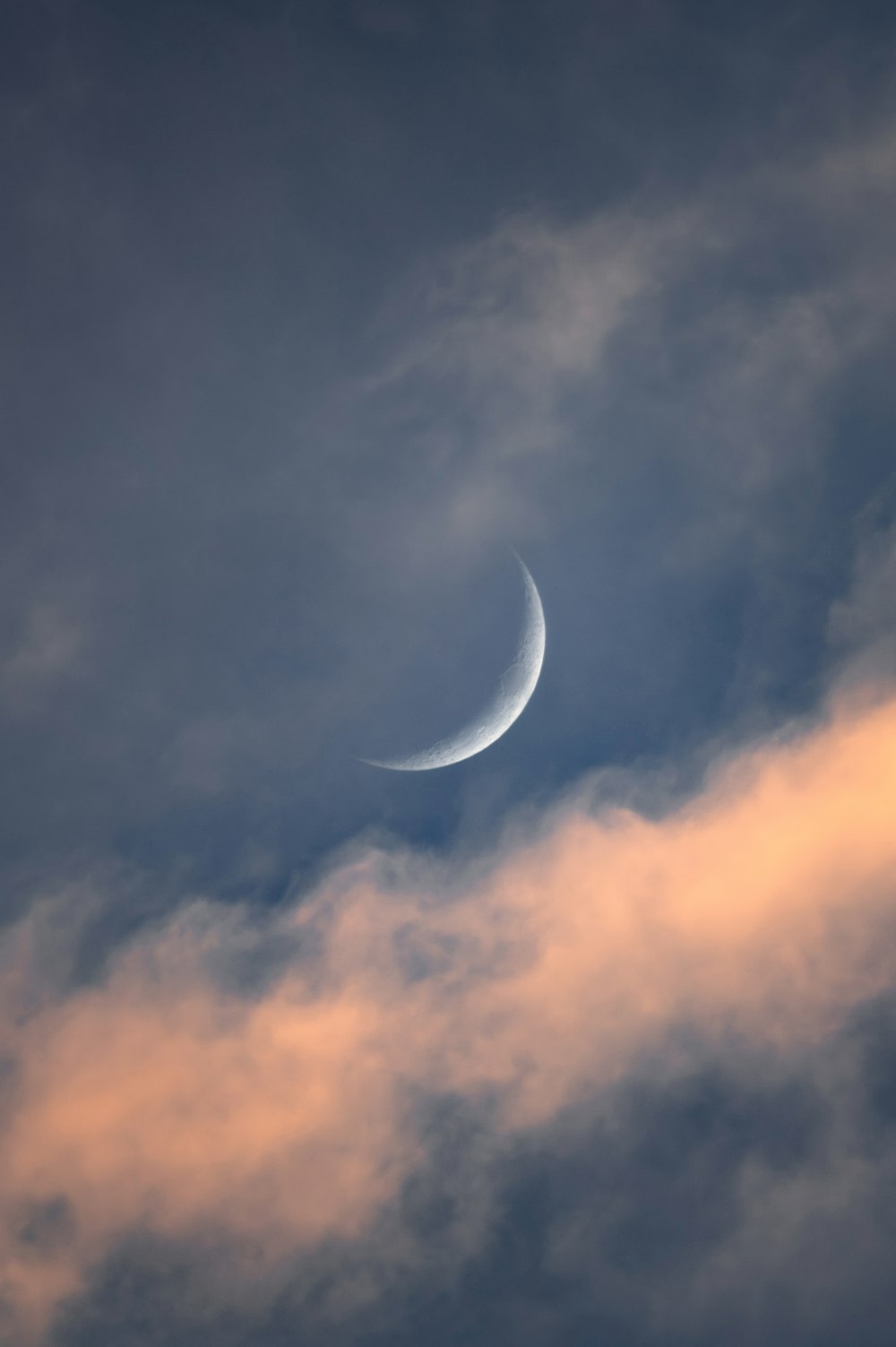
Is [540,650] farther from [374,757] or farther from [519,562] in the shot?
[374,757]

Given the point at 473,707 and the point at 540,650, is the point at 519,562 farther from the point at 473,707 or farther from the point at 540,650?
the point at 473,707

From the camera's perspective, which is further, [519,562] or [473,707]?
[519,562]

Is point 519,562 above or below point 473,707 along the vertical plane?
above

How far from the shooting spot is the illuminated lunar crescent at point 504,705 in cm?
4878

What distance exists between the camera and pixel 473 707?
158 ft

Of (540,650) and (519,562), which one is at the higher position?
(519,562)

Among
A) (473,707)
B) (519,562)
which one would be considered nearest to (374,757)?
(473,707)

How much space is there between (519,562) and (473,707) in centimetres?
1115

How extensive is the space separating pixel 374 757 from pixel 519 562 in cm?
1684

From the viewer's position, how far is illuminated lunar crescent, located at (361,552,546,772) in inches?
1921

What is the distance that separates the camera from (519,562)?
5200cm

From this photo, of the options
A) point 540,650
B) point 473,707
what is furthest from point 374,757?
point 540,650

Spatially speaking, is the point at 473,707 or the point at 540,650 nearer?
the point at 473,707

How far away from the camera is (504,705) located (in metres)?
49.2
